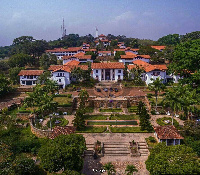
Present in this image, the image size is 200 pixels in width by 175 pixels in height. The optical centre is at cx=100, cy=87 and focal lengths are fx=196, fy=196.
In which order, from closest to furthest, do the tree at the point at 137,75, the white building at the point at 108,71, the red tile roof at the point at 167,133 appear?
the red tile roof at the point at 167,133
the tree at the point at 137,75
the white building at the point at 108,71

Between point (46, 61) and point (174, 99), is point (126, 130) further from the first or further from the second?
point (46, 61)

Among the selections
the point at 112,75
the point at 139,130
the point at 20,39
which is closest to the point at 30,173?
the point at 139,130

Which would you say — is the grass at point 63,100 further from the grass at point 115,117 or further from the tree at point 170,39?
the tree at point 170,39

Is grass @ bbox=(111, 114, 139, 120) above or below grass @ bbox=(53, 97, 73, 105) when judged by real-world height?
below

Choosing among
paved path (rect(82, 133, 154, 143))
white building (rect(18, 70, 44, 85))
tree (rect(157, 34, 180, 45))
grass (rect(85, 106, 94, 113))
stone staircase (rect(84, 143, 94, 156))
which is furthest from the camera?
tree (rect(157, 34, 180, 45))

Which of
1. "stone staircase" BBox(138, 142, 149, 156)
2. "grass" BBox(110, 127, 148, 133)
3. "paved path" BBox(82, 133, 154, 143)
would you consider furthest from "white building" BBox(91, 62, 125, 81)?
"stone staircase" BBox(138, 142, 149, 156)

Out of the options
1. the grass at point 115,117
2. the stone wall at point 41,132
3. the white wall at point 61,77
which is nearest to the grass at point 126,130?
the grass at point 115,117

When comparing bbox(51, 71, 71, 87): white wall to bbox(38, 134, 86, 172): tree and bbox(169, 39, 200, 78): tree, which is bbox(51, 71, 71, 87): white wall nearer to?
bbox(169, 39, 200, 78): tree
